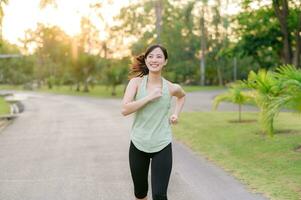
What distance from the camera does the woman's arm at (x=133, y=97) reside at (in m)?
4.36

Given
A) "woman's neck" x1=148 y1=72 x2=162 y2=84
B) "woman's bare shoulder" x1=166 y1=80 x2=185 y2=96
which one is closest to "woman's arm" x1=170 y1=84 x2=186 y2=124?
"woman's bare shoulder" x1=166 y1=80 x2=185 y2=96

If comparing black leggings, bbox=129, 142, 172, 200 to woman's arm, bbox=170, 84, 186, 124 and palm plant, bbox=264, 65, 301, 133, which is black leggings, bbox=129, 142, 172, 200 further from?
palm plant, bbox=264, 65, 301, 133

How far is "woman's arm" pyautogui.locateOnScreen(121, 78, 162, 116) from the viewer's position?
4.36 meters

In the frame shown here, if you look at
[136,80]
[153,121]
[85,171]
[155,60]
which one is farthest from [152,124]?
[85,171]

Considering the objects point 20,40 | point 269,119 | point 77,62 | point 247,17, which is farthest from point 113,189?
point 20,40

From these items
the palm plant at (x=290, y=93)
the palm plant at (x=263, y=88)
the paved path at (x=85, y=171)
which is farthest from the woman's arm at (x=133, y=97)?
the palm plant at (x=263, y=88)

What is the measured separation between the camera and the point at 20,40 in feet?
347

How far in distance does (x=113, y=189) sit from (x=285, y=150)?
4.13 meters

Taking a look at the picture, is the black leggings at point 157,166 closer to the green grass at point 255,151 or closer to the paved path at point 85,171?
the paved path at point 85,171

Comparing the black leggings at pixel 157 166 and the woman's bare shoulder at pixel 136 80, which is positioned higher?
the woman's bare shoulder at pixel 136 80

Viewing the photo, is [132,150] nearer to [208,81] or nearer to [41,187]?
[41,187]

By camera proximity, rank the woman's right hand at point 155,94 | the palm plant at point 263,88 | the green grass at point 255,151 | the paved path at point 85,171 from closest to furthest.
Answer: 1. the woman's right hand at point 155,94
2. the paved path at point 85,171
3. the green grass at point 255,151
4. the palm plant at point 263,88

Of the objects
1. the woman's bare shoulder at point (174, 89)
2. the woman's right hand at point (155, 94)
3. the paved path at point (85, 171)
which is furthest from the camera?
the paved path at point (85, 171)

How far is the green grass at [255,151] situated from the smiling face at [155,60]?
8.99 feet
